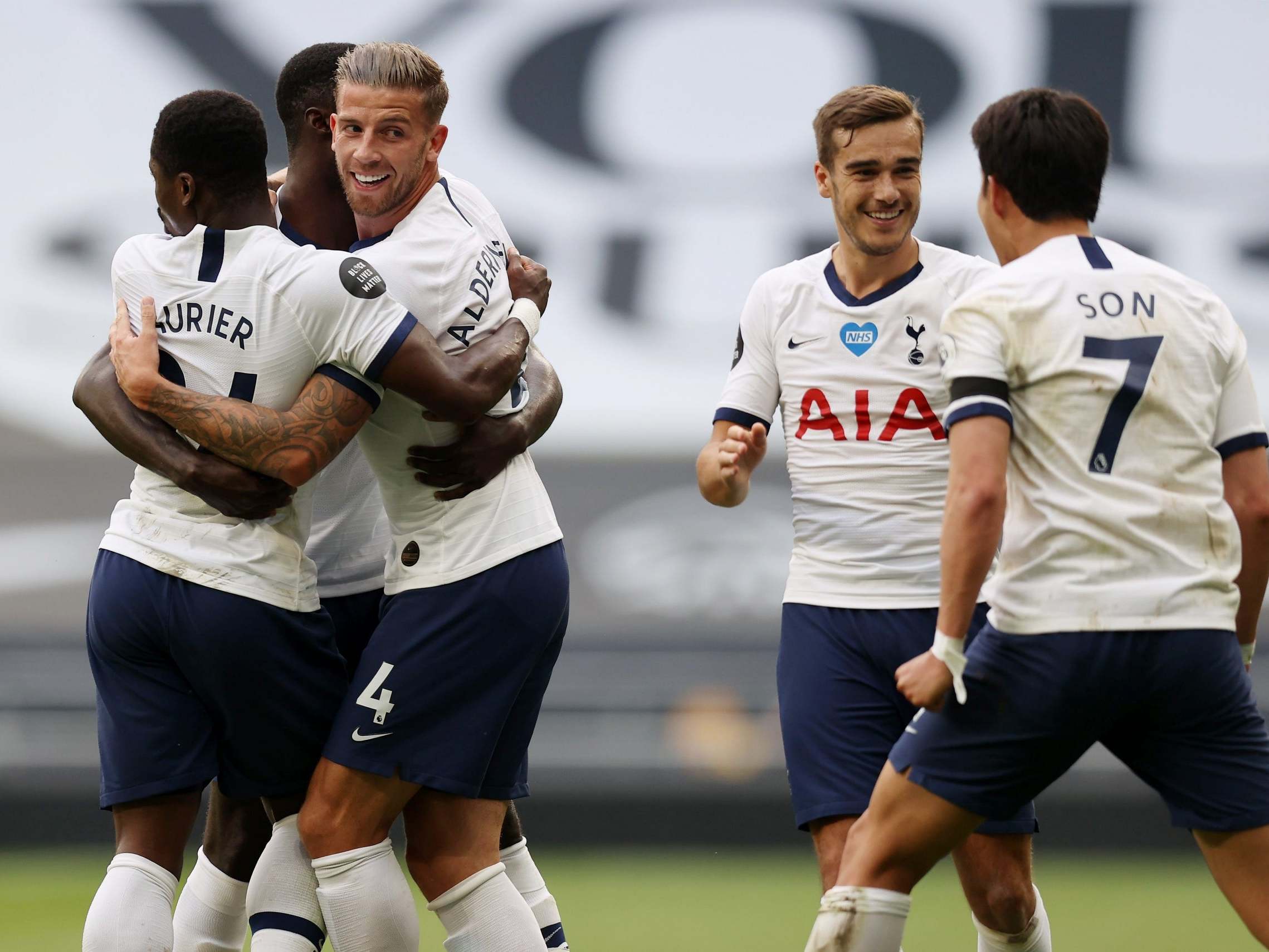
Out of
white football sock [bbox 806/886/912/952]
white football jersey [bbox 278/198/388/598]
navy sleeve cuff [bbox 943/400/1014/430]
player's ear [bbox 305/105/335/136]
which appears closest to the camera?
navy sleeve cuff [bbox 943/400/1014/430]

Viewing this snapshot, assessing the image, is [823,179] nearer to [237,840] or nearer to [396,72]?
[396,72]

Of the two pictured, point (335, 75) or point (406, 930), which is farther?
point (335, 75)

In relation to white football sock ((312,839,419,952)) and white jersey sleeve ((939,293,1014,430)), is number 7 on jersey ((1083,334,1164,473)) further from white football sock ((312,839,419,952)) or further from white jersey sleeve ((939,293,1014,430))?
white football sock ((312,839,419,952))

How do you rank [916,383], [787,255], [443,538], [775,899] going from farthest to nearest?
[787,255] < [775,899] < [916,383] < [443,538]

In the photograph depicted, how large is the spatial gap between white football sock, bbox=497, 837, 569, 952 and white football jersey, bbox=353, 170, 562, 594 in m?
0.92

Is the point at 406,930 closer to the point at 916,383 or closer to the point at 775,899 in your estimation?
the point at 916,383

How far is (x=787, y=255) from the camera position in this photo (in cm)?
845

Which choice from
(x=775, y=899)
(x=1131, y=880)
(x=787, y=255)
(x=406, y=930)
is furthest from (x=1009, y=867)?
(x=787, y=255)

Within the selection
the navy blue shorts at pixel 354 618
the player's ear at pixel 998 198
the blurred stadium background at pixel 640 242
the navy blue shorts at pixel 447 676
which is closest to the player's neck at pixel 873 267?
the player's ear at pixel 998 198

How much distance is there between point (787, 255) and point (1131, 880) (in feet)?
11.6

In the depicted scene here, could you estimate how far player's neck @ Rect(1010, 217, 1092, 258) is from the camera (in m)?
2.97

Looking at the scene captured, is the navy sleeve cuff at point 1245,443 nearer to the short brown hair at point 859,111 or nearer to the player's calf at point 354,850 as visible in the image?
the short brown hair at point 859,111

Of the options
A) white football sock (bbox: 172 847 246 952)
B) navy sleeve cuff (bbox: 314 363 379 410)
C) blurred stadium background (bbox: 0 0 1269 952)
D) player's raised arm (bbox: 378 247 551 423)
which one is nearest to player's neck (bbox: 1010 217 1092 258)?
player's raised arm (bbox: 378 247 551 423)

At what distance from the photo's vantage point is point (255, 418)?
3129 millimetres
